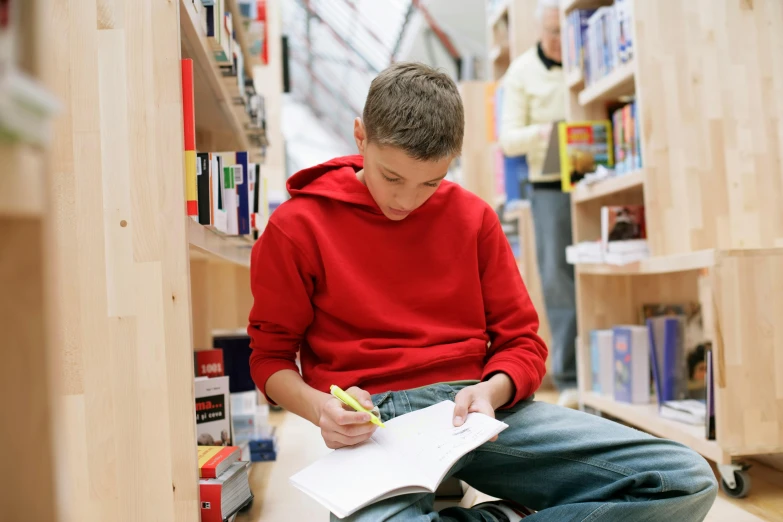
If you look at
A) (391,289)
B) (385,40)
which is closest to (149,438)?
(391,289)

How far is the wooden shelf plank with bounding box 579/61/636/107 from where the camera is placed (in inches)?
95.3

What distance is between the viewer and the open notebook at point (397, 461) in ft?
3.40

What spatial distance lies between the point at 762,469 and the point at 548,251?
4.60 feet

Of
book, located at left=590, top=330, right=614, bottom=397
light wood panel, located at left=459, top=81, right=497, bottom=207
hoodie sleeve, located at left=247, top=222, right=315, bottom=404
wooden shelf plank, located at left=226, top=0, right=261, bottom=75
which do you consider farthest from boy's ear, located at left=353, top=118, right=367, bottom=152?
light wood panel, located at left=459, top=81, right=497, bottom=207

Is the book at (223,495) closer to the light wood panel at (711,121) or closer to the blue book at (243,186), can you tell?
the blue book at (243,186)

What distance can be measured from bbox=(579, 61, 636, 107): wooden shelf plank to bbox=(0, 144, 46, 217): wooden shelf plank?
222 cm

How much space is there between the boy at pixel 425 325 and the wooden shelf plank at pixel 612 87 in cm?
123

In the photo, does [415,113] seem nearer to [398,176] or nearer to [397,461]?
[398,176]

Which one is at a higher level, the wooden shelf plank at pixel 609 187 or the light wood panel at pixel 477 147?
the light wood panel at pixel 477 147

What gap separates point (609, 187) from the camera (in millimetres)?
2562

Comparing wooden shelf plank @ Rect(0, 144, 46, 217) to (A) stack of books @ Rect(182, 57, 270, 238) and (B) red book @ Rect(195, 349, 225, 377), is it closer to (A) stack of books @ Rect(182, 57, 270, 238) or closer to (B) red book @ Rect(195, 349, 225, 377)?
(A) stack of books @ Rect(182, 57, 270, 238)

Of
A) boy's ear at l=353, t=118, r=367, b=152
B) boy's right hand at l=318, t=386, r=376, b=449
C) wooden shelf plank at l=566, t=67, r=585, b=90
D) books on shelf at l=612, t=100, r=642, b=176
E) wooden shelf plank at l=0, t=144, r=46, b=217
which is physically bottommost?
boy's right hand at l=318, t=386, r=376, b=449

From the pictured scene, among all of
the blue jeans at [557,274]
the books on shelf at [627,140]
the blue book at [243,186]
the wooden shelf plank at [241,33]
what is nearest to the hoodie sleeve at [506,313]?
the blue book at [243,186]

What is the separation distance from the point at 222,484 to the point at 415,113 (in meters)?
0.76
